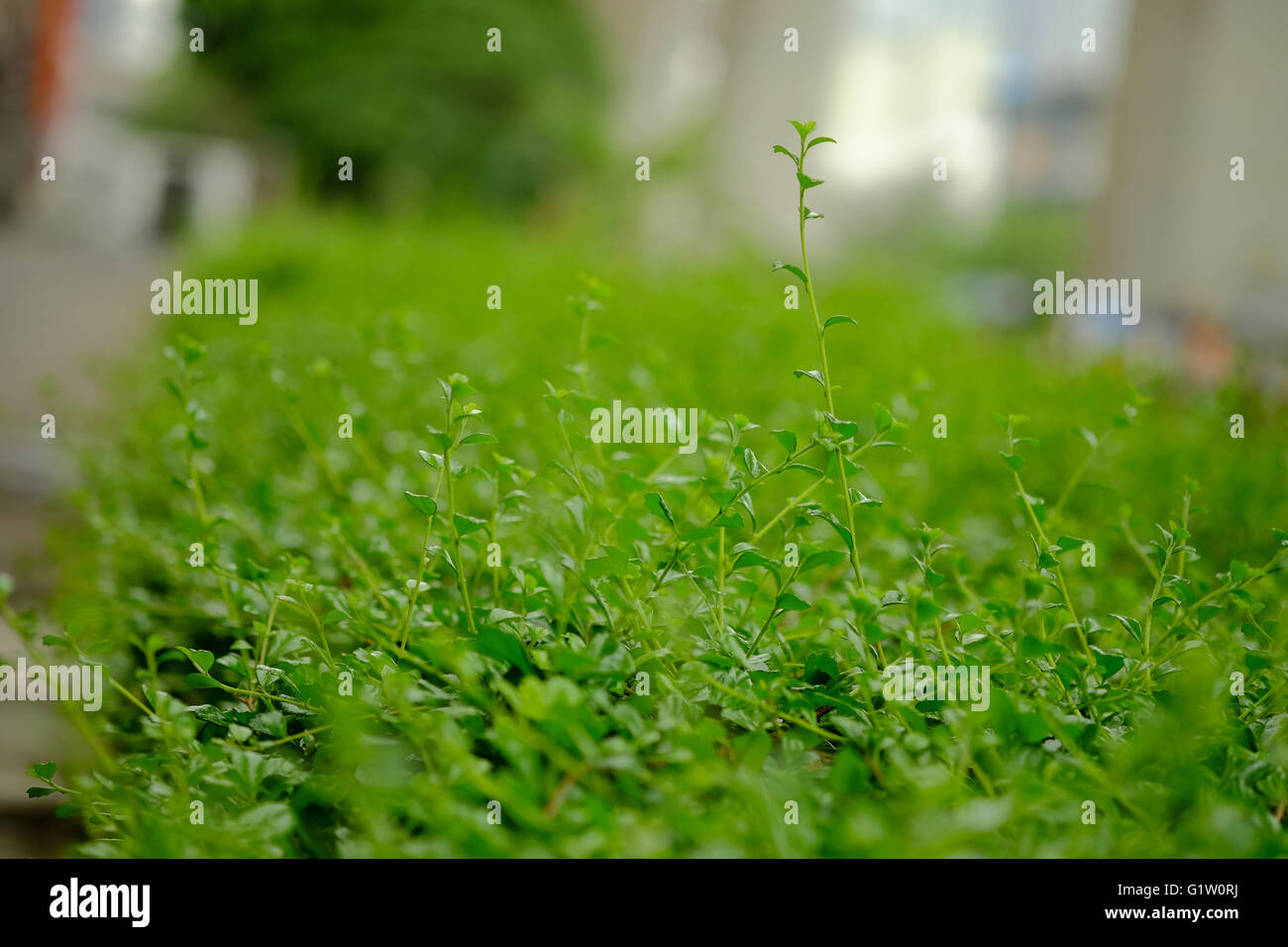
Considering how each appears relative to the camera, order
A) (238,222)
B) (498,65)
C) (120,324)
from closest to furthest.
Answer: (120,324), (238,222), (498,65)

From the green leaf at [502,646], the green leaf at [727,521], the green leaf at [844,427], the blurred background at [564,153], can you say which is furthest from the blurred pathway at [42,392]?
the green leaf at [844,427]

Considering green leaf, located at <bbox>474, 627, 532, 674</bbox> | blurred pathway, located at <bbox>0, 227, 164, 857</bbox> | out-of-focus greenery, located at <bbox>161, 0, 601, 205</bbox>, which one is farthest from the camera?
out-of-focus greenery, located at <bbox>161, 0, 601, 205</bbox>

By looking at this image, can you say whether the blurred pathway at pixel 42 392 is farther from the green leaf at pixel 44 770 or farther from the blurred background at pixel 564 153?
the green leaf at pixel 44 770

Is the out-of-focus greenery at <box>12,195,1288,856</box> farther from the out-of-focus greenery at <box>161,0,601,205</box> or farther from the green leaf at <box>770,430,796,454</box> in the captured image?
the out-of-focus greenery at <box>161,0,601,205</box>

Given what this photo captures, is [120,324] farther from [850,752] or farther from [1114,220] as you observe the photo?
[1114,220]

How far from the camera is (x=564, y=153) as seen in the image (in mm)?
10719

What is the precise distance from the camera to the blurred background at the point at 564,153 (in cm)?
648

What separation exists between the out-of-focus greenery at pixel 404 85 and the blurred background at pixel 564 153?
25 millimetres

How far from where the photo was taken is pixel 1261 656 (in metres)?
1.02

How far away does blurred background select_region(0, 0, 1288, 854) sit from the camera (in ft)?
21.3

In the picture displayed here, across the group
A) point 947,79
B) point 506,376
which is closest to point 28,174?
point 506,376

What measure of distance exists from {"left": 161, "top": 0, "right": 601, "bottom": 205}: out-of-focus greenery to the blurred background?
0.03m

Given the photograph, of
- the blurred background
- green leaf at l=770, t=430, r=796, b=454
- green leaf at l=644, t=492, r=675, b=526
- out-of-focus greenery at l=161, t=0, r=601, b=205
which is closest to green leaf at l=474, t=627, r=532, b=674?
green leaf at l=644, t=492, r=675, b=526
